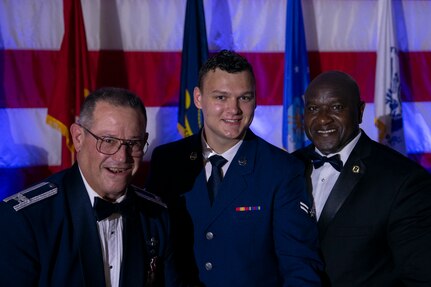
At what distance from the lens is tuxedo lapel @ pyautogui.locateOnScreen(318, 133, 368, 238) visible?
2.37 metres

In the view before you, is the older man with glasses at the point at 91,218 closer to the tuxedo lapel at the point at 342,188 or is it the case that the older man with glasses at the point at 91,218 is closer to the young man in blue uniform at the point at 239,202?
the young man in blue uniform at the point at 239,202

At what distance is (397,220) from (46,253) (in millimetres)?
1528

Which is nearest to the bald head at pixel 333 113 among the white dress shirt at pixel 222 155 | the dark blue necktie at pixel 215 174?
the white dress shirt at pixel 222 155

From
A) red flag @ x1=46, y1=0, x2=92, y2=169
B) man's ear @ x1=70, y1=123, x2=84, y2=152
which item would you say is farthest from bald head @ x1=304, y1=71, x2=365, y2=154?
red flag @ x1=46, y1=0, x2=92, y2=169

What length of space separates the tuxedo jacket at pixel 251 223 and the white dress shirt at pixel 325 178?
11.7 inches

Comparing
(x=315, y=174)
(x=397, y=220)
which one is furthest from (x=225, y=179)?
(x=397, y=220)

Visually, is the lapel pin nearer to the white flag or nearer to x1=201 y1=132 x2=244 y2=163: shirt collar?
x1=201 y1=132 x2=244 y2=163: shirt collar

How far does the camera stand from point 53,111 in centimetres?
355

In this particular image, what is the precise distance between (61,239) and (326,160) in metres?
1.38

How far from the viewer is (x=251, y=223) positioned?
2.19 metres

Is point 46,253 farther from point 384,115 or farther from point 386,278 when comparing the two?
point 384,115

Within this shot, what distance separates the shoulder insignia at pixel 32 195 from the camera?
1629 mm

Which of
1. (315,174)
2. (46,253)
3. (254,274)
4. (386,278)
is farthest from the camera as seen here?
(315,174)

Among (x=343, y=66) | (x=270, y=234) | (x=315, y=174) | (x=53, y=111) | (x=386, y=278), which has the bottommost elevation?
(x=386, y=278)
